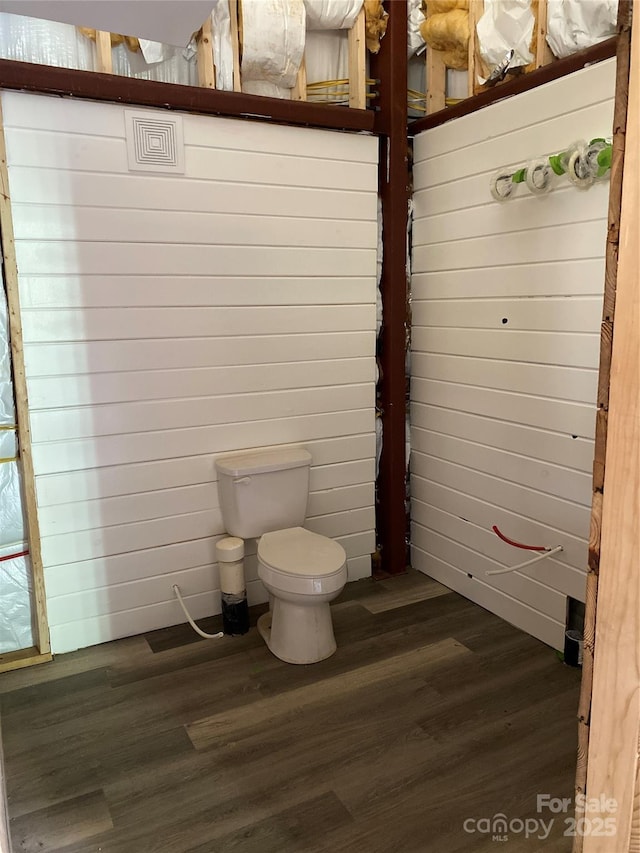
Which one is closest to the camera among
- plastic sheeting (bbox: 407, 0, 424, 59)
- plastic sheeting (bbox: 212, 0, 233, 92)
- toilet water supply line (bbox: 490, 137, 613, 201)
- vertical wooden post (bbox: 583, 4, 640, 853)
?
vertical wooden post (bbox: 583, 4, 640, 853)

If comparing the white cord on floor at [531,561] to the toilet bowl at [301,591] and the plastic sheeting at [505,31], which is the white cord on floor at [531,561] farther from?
the plastic sheeting at [505,31]

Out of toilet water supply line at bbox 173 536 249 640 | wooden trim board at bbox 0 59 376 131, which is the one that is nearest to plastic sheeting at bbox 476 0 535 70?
wooden trim board at bbox 0 59 376 131

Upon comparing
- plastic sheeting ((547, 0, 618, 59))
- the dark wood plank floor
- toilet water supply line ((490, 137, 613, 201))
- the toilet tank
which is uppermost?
plastic sheeting ((547, 0, 618, 59))

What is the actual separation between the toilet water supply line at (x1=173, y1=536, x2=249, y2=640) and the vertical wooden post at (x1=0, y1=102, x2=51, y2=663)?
610 millimetres

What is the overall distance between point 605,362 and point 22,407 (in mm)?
2291

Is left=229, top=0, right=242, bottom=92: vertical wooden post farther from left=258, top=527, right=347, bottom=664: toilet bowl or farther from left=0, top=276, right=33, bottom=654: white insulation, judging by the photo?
left=258, top=527, right=347, bottom=664: toilet bowl

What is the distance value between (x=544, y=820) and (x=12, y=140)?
9.74 feet

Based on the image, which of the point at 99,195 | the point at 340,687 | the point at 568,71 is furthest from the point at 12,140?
the point at 340,687

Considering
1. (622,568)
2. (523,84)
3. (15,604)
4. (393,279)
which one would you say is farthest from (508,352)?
(15,604)

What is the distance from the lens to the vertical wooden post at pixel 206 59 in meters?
2.80

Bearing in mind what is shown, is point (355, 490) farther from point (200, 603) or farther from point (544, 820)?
point (544, 820)

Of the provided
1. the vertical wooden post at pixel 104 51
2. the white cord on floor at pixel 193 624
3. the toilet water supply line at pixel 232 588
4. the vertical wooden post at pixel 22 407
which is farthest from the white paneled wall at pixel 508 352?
the vertical wooden post at pixel 22 407

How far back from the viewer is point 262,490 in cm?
300

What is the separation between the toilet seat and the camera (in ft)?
8.54
